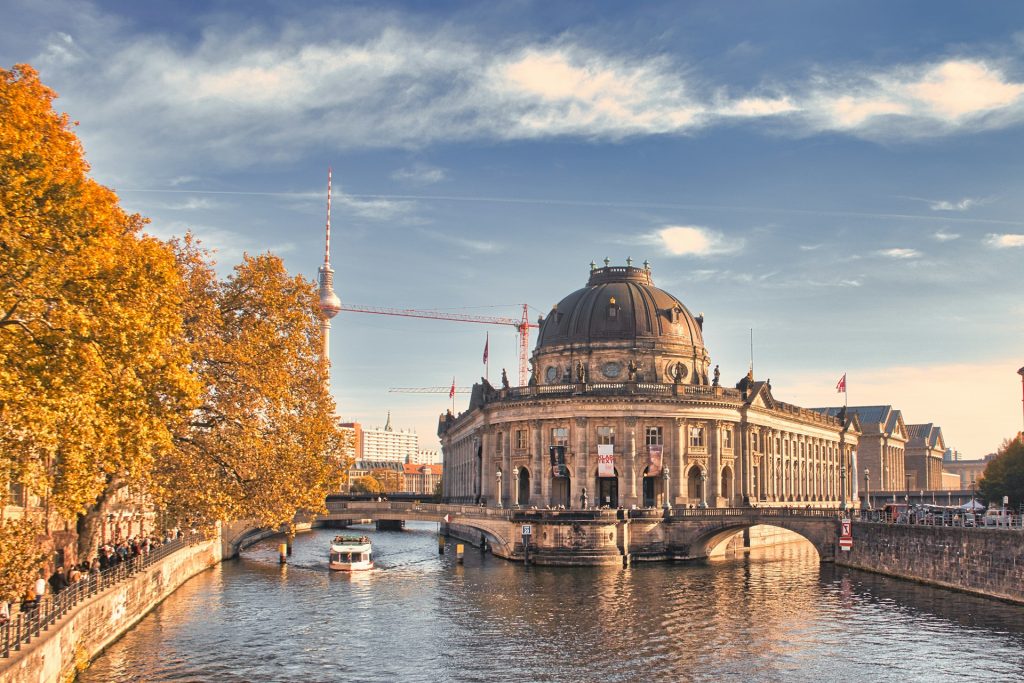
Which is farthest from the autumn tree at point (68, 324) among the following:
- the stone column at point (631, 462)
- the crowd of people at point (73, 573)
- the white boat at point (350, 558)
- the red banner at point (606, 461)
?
the stone column at point (631, 462)

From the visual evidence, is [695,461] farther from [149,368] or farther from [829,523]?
[149,368]

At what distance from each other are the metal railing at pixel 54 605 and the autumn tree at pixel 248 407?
15.0 ft

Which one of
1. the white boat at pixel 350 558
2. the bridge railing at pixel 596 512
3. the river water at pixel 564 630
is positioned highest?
the bridge railing at pixel 596 512

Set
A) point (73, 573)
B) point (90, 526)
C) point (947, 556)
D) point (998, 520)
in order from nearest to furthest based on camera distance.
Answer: point (73, 573), point (90, 526), point (998, 520), point (947, 556)

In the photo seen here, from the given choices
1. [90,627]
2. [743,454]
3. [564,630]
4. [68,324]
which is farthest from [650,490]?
[68,324]

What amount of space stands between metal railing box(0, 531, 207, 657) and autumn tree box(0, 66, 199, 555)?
327 cm

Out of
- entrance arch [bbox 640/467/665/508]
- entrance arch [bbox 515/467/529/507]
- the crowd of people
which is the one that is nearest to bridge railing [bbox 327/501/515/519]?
entrance arch [bbox 515/467/529/507]

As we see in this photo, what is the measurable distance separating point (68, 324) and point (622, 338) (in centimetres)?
9261

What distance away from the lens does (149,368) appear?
3488 cm

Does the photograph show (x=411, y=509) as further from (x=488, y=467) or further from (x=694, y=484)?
(x=694, y=484)

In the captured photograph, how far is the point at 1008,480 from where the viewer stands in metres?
121

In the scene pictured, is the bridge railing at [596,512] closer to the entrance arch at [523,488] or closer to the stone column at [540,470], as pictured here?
the stone column at [540,470]

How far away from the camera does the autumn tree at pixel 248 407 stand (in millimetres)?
51125

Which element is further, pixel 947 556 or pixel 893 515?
pixel 893 515
